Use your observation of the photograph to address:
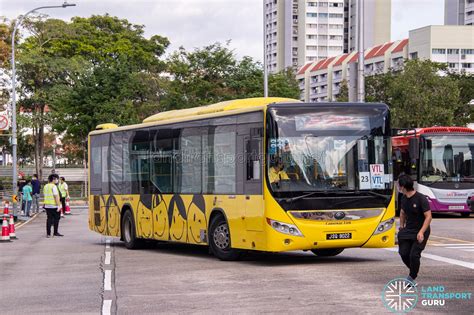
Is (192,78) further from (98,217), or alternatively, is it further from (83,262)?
A: (83,262)

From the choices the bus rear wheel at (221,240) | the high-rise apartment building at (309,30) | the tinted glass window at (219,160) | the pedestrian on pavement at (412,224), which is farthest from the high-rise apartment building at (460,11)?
the pedestrian on pavement at (412,224)

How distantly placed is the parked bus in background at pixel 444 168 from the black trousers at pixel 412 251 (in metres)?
21.7

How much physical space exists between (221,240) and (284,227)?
206 centimetres

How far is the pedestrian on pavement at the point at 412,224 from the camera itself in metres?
12.7

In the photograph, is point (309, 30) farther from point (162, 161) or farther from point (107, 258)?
point (107, 258)

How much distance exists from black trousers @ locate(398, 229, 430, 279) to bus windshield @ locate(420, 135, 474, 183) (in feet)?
72.5

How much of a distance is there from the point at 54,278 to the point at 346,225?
16.6ft

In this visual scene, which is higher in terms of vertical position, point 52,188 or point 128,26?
point 128,26

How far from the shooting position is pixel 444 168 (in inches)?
1368

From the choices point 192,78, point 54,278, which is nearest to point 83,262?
point 54,278

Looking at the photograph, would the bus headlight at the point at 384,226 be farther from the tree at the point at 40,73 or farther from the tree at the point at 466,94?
the tree at the point at 466,94

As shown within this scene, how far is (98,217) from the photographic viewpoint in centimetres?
2550

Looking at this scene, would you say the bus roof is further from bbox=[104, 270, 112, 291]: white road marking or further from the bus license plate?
bbox=[104, 270, 112, 291]: white road marking

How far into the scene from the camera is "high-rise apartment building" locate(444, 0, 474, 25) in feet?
525
